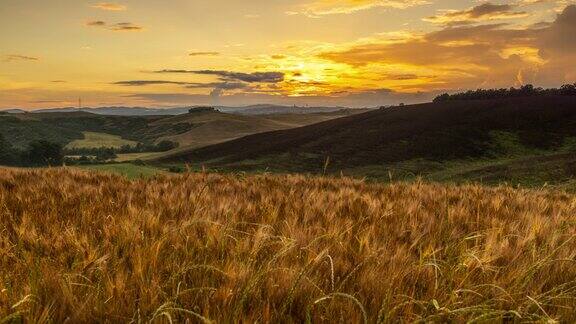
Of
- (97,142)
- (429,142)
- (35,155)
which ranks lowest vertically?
(97,142)

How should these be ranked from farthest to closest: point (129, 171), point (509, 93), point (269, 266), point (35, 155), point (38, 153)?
point (35, 155), point (38, 153), point (509, 93), point (129, 171), point (269, 266)

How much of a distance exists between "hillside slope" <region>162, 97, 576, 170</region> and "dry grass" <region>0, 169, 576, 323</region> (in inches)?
2007

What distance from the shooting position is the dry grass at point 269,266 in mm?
1947

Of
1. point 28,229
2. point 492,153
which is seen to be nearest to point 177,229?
point 28,229

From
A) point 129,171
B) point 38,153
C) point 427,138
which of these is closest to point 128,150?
point 38,153

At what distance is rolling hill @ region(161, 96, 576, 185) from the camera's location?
5384 centimetres

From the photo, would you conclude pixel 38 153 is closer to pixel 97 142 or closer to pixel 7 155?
pixel 7 155

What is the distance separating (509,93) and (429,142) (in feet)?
115

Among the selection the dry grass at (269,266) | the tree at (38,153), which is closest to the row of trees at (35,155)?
the tree at (38,153)

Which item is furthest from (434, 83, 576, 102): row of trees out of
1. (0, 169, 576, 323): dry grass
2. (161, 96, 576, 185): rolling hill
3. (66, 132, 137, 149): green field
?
(66, 132, 137, 149): green field

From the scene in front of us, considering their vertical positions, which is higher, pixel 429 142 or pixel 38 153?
pixel 429 142

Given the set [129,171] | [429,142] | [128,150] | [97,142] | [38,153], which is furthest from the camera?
[97,142]

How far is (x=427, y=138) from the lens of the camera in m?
62.8

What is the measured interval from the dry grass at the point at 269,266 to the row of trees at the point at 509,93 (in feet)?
282
